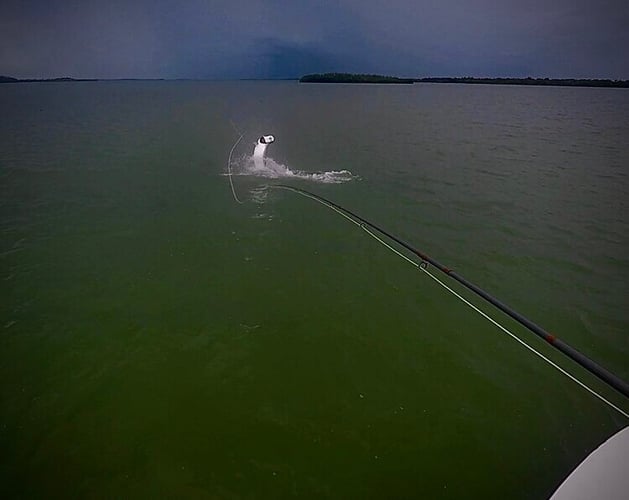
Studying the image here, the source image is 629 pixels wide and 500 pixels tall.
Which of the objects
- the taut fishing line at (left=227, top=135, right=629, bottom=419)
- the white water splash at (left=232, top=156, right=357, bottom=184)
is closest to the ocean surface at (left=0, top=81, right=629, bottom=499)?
the taut fishing line at (left=227, top=135, right=629, bottom=419)

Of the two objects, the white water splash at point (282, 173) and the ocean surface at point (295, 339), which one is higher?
the white water splash at point (282, 173)

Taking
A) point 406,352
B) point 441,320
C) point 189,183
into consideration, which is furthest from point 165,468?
point 189,183

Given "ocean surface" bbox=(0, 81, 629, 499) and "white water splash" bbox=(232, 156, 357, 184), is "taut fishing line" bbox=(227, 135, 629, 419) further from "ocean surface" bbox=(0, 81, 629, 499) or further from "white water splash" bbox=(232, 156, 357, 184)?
"white water splash" bbox=(232, 156, 357, 184)

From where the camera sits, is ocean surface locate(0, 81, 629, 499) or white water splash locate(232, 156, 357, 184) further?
white water splash locate(232, 156, 357, 184)

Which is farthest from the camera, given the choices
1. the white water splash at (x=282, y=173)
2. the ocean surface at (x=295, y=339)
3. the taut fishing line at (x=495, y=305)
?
the white water splash at (x=282, y=173)

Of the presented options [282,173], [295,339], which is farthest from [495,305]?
[282,173]

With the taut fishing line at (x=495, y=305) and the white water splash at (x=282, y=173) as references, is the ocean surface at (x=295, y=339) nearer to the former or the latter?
the taut fishing line at (x=495, y=305)

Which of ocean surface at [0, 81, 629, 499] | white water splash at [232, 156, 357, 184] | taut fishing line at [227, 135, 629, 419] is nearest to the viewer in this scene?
taut fishing line at [227, 135, 629, 419]

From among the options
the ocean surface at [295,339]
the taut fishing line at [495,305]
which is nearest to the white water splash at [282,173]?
the taut fishing line at [495,305]

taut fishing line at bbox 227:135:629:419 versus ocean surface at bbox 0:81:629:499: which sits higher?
taut fishing line at bbox 227:135:629:419

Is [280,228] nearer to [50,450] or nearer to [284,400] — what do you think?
[284,400]
